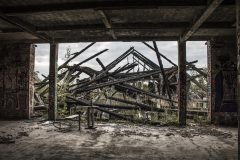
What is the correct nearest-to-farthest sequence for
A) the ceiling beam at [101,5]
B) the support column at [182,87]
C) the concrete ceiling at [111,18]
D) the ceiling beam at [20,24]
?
1. the ceiling beam at [101,5]
2. the concrete ceiling at [111,18]
3. the ceiling beam at [20,24]
4. the support column at [182,87]

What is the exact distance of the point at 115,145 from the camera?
659 centimetres

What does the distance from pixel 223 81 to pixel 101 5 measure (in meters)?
6.88

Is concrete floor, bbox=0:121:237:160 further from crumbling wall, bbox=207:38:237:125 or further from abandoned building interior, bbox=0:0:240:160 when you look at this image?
crumbling wall, bbox=207:38:237:125

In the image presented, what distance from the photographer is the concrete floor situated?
5.52 metres

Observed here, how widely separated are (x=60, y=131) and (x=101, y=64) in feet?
28.0

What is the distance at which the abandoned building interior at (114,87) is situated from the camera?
6.51 metres

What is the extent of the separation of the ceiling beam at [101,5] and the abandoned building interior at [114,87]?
0.03 meters

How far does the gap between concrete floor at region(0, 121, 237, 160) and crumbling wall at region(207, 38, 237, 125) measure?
2562 mm

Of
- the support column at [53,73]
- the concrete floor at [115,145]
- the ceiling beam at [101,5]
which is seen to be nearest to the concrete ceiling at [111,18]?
the ceiling beam at [101,5]

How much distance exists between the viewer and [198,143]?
6.99 metres

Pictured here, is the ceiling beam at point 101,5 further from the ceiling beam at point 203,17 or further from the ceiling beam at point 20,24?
the ceiling beam at point 20,24

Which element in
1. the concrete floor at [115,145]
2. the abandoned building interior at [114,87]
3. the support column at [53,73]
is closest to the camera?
the concrete floor at [115,145]

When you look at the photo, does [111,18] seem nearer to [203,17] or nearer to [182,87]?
[203,17]

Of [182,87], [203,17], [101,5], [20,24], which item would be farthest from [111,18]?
[182,87]
